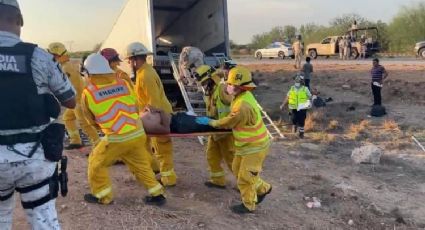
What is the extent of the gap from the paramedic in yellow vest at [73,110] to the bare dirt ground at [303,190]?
0.38 meters

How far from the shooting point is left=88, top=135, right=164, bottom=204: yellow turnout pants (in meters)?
4.81

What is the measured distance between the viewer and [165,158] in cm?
583

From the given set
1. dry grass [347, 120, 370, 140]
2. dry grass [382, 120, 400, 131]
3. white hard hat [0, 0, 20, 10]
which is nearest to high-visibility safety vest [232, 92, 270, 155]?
white hard hat [0, 0, 20, 10]

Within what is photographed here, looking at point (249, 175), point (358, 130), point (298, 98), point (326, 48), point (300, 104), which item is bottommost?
point (358, 130)

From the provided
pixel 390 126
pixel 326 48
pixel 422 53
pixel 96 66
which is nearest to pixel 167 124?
pixel 96 66

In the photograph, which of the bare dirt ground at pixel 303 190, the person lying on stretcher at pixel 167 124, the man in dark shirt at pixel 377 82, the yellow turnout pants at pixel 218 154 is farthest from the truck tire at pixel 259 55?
the person lying on stretcher at pixel 167 124

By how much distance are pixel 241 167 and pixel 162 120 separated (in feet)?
3.61

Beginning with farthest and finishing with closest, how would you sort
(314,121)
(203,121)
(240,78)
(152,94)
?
(314,121)
(152,94)
(203,121)
(240,78)

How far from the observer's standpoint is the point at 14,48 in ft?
9.57

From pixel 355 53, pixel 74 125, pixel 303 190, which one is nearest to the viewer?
pixel 303 190

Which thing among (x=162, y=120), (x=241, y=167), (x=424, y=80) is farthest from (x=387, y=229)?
(x=424, y=80)

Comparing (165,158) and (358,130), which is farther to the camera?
(358,130)

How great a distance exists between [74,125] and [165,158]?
8.49 ft

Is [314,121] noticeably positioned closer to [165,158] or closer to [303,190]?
[303,190]
